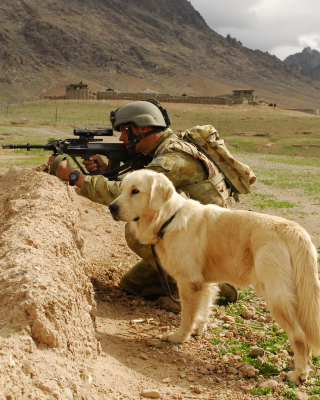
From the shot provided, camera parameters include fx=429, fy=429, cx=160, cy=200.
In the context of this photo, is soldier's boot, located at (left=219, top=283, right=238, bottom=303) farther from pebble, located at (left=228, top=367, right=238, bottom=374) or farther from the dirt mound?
the dirt mound

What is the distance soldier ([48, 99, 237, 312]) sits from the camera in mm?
4953

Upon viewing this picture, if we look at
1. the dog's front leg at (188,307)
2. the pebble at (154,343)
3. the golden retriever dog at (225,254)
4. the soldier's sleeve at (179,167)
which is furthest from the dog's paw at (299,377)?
the soldier's sleeve at (179,167)

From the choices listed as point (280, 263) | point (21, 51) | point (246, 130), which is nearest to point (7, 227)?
point (280, 263)

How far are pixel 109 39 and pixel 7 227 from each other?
15169 centimetres

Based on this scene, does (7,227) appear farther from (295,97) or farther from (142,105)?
(295,97)

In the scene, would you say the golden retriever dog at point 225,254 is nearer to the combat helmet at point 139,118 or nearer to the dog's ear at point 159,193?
the dog's ear at point 159,193

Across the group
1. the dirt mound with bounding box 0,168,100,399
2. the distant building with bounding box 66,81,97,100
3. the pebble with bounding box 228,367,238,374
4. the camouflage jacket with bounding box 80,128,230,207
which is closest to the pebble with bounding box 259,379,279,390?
the pebble with bounding box 228,367,238,374

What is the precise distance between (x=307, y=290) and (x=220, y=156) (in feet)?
7.96

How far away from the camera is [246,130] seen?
1857 inches

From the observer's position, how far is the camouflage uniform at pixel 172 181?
4926 millimetres

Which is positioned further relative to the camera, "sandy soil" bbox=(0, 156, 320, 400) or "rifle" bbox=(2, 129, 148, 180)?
"rifle" bbox=(2, 129, 148, 180)

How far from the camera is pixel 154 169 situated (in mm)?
4883

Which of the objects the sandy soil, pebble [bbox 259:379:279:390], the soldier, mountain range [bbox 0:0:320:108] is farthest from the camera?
mountain range [bbox 0:0:320:108]

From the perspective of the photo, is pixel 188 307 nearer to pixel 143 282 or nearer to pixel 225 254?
pixel 225 254
